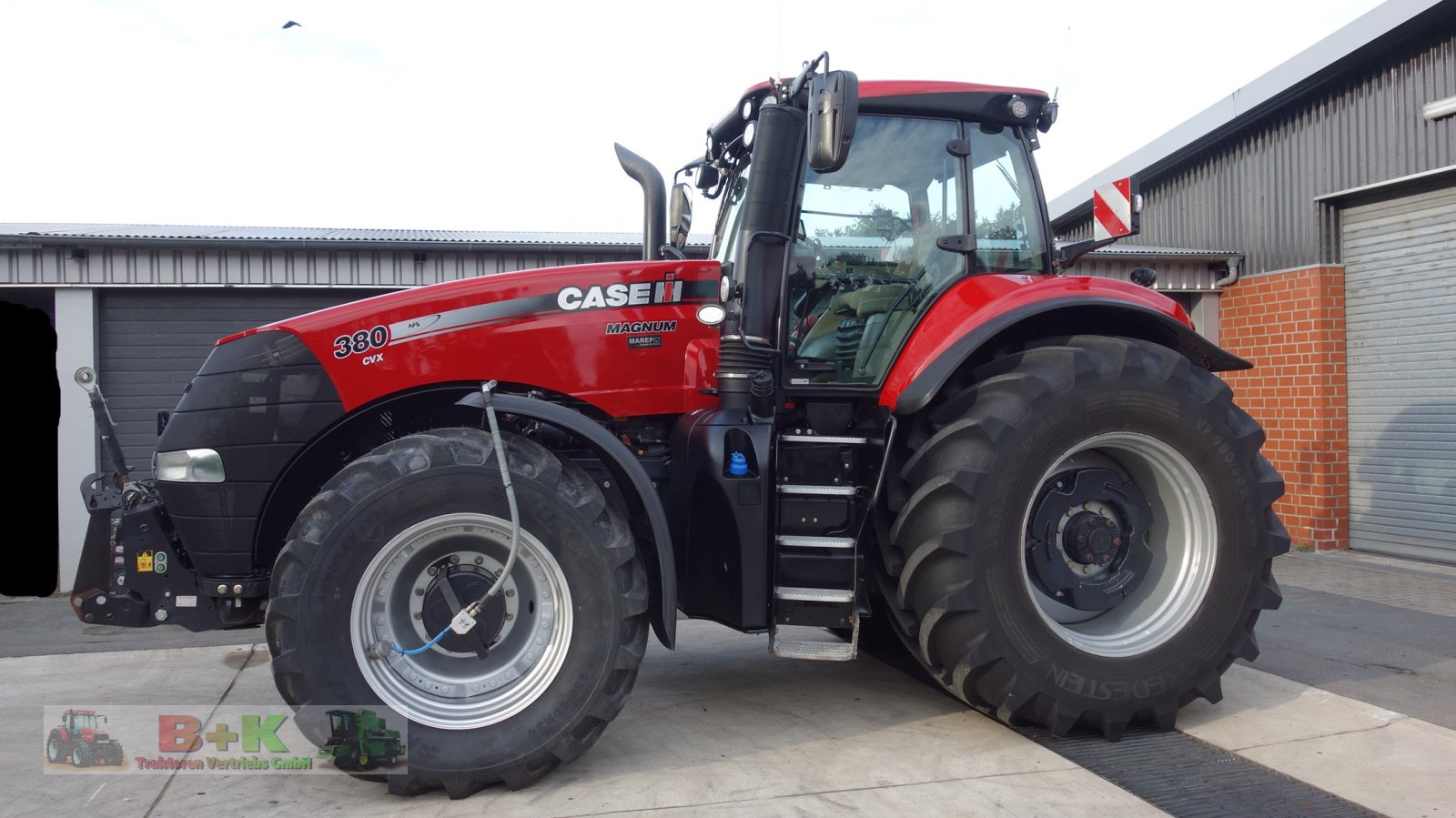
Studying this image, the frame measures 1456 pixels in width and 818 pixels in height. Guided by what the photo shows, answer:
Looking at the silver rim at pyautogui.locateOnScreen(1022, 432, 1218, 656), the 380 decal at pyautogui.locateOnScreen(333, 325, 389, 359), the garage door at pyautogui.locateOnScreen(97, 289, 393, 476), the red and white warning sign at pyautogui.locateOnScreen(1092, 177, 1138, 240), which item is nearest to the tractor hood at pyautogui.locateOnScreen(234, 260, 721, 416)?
the 380 decal at pyautogui.locateOnScreen(333, 325, 389, 359)

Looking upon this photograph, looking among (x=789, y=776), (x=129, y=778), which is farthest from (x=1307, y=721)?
(x=129, y=778)

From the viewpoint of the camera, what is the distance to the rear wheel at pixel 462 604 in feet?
10.5

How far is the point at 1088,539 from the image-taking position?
13.0ft

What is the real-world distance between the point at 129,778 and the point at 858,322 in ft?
10.5

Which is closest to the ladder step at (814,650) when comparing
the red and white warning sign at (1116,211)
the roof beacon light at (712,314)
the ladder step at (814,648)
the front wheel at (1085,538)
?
the ladder step at (814,648)

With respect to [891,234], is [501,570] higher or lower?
lower

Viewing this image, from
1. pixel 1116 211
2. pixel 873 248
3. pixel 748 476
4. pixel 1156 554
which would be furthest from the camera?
pixel 1116 211

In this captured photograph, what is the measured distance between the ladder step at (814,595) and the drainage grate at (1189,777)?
91 cm

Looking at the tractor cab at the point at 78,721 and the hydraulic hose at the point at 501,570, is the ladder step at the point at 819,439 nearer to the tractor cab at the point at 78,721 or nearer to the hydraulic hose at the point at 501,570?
the hydraulic hose at the point at 501,570

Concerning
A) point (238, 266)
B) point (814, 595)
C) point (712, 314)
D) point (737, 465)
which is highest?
point (238, 266)

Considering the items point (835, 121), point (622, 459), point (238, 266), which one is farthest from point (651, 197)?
point (238, 266)

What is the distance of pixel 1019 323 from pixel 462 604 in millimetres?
2396

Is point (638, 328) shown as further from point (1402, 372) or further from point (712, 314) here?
point (1402, 372)

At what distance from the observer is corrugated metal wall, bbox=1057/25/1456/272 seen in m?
7.84
